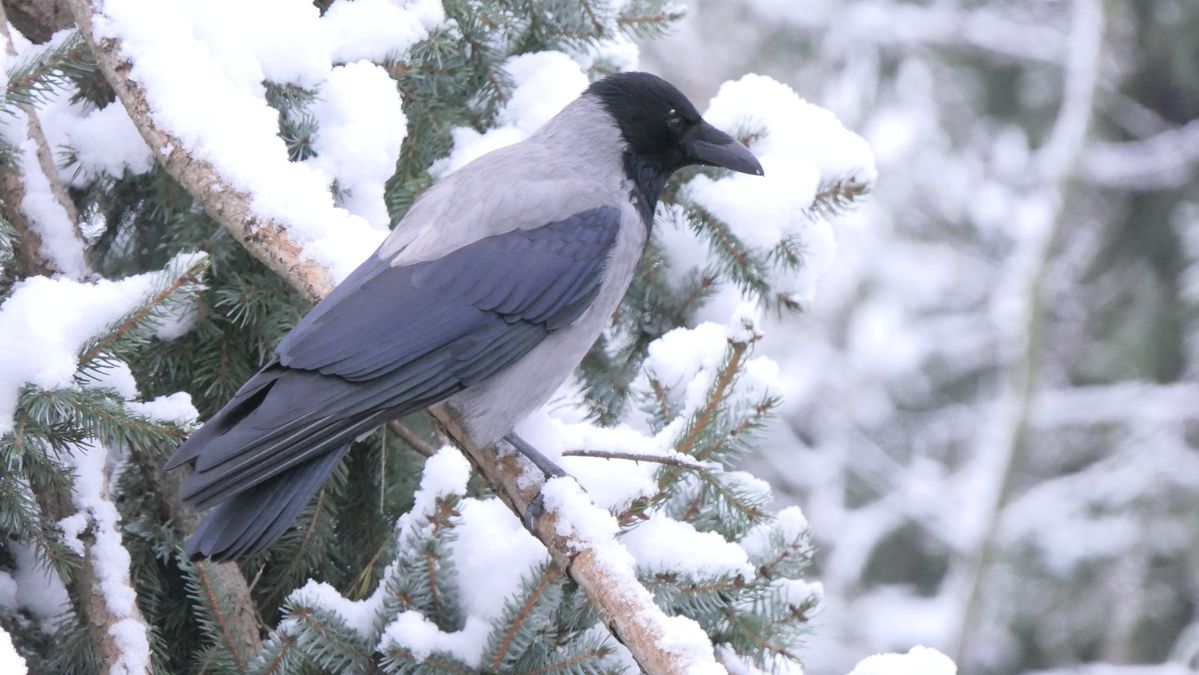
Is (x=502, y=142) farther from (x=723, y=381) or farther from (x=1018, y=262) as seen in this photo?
(x=1018, y=262)

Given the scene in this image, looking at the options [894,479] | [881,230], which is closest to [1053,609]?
[894,479]

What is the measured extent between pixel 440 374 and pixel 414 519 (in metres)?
0.53

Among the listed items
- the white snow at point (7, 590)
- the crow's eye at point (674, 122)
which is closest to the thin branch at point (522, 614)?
the white snow at point (7, 590)

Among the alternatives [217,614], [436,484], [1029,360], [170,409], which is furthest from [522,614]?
[1029,360]

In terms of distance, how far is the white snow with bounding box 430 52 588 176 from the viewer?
358 centimetres

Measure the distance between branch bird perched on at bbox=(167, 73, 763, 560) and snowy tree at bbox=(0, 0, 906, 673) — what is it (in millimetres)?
90

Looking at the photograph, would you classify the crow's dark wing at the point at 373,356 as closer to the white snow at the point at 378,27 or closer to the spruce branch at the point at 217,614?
the spruce branch at the point at 217,614

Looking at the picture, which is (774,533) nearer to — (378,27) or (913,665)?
(913,665)

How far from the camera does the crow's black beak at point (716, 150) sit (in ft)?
11.6

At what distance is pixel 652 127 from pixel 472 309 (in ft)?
3.01

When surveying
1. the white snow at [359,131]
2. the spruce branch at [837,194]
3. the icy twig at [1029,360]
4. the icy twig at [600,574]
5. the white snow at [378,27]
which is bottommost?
the icy twig at [600,574]

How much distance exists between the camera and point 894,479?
39.4 ft

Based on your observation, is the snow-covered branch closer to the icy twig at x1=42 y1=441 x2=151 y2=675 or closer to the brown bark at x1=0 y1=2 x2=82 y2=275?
the brown bark at x1=0 y1=2 x2=82 y2=275

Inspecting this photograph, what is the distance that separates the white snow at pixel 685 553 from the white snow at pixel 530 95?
4.12 ft
